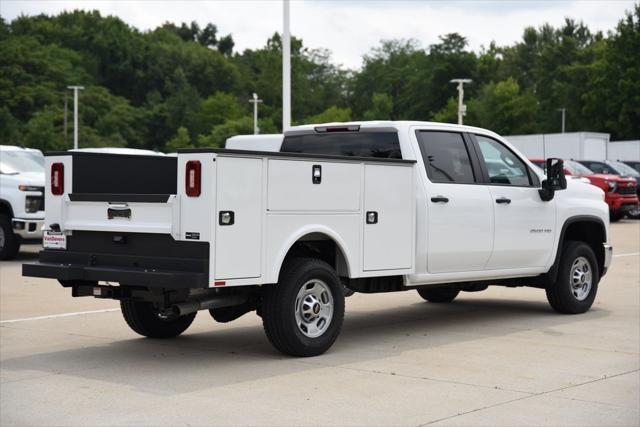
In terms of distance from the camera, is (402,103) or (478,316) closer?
(478,316)

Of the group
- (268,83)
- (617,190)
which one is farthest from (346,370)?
(268,83)

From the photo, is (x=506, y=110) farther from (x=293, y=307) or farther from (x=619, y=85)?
(x=293, y=307)

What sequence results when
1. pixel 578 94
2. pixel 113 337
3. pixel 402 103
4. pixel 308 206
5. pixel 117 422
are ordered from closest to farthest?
pixel 117 422, pixel 308 206, pixel 113 337, pixel 578 94, pixel 402 103

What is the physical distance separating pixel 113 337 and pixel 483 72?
353 ft

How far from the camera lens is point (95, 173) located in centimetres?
962

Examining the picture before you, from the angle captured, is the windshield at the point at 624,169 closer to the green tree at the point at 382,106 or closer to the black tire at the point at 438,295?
the black tire at the point at 438,295

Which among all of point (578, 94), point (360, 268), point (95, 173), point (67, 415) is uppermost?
point (578, 94)

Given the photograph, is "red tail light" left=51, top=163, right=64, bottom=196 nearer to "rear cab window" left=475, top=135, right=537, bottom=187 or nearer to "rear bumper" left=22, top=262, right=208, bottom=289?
"rear bumper" left=22, top=262, right=208, bottom=289

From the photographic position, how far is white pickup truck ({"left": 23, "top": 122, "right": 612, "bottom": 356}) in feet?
27.4

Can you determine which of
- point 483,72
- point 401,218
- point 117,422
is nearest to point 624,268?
point 401,218

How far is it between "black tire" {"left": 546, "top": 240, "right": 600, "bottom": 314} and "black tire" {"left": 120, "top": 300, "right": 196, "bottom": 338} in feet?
13.9

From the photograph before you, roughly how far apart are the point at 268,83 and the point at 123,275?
11990 centimetres

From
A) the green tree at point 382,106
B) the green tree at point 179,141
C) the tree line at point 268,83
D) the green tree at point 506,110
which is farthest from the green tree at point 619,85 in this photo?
the green tree at point 179,141

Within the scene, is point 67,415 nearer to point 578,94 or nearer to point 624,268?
point 624,268
